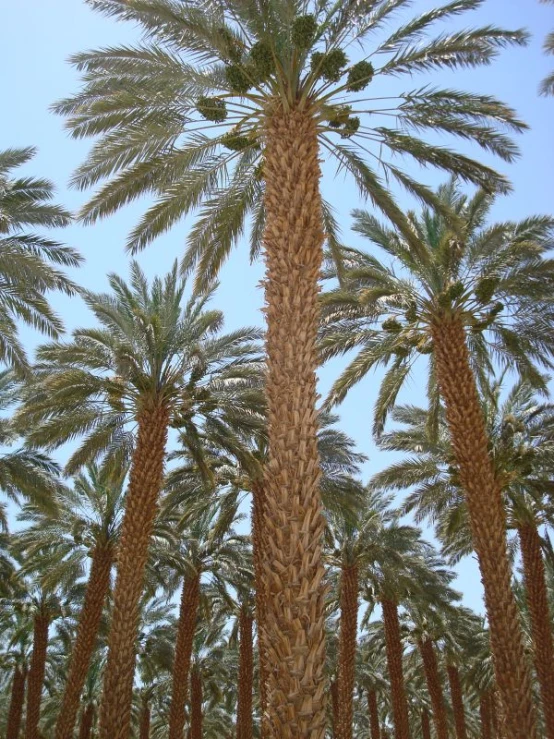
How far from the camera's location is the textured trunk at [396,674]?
72.5 feet

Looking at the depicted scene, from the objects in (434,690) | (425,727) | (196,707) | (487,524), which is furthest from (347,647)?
(425,727)

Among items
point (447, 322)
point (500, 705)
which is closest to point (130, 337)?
point (447, 322)

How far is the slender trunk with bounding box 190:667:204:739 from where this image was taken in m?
25.9

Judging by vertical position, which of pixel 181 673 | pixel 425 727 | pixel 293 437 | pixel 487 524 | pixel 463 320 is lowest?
pixel 293 437

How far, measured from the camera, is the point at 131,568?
40.6ft

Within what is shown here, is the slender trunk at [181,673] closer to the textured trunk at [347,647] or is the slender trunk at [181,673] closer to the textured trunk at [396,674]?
the textured trunk at [347,647]

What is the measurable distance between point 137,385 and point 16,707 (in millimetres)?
17596

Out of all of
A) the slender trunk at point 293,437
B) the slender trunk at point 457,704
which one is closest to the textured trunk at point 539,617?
the slender trunk at point 293,437

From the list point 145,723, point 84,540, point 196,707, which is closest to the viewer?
point 84,540

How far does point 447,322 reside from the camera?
13.0 metres

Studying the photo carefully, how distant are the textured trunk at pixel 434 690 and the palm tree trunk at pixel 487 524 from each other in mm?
16027

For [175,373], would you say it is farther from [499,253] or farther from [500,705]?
[500,705]

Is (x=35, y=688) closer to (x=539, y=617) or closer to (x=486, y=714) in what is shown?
(x=539, y=617)

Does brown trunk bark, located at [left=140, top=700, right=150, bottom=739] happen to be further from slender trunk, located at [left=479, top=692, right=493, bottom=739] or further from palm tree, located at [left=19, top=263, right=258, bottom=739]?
palm tree, located at [left=19, top=263, right=258, bottom=739]
